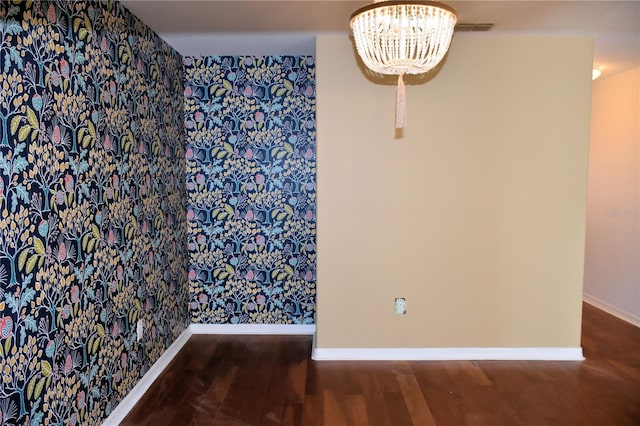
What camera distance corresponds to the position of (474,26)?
308 cm

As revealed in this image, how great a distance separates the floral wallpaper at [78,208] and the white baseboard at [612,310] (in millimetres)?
4105

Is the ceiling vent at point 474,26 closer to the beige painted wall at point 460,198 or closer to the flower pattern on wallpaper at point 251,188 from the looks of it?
the beige painted wall at point 460,198

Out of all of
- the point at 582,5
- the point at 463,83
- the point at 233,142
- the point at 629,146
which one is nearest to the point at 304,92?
the point at 233,142

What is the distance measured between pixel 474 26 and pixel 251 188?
83.7 inches

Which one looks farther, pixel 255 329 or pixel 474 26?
pixel 255 329

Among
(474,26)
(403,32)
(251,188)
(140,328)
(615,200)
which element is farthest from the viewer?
(615,200)

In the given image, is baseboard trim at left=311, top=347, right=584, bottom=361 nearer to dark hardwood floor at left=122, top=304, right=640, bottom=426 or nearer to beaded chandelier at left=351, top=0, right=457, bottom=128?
dark hardwood floor at left=122, top=304, right=640, bottom=426

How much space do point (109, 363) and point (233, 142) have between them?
2051 millimetres

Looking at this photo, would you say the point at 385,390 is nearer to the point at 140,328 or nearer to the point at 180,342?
the point at 140,328

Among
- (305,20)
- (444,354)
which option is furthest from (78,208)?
(444,354)

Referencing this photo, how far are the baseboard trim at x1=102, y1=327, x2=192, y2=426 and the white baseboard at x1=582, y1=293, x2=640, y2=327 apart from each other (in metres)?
4.02

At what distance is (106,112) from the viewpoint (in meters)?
2.47

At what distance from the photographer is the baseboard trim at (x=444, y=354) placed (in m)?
3.42

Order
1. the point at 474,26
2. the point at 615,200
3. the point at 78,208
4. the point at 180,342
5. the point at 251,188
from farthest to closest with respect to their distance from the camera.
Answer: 1. the point at 615,200
2. the point at 251,188
3. the point at 180,342
4. the point at 474,26
5. the point at 78,208
